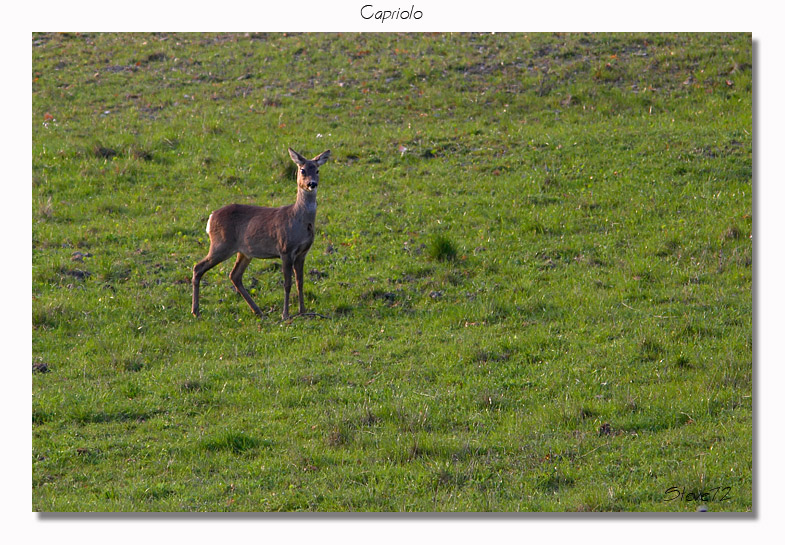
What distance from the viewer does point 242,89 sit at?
2130 cm

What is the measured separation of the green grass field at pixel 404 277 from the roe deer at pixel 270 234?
1.54 feet

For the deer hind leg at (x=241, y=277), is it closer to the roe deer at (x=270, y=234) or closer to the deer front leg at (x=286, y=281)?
the roe deer at (x=270, y=234)

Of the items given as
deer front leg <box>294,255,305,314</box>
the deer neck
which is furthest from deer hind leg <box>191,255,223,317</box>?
the deer neck

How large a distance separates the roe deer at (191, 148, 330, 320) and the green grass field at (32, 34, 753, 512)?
469mm

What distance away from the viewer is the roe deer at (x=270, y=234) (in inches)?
477

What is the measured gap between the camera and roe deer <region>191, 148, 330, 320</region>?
477 inches

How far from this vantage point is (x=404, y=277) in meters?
12.9

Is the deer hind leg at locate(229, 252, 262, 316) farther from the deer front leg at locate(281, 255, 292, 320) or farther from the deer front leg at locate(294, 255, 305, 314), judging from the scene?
the deer front leg at locate(294, 255, 305, 314)

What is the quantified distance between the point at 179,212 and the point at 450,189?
490 cm

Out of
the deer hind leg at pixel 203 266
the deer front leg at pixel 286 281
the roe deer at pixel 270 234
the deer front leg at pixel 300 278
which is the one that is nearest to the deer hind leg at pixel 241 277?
the roe deer at pixel 270 234

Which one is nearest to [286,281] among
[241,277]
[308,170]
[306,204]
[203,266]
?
[241,277]

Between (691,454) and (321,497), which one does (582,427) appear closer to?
(691,454)

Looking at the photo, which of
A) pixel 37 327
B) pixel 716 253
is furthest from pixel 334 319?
pixel 716 253

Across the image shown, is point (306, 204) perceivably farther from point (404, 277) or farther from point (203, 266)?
point (404, 277)
